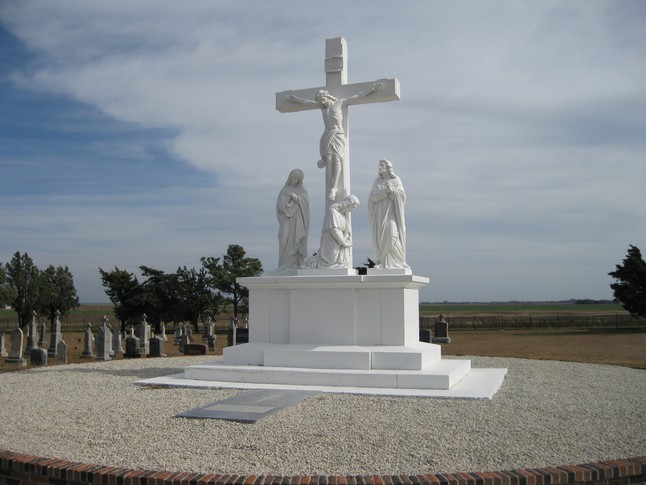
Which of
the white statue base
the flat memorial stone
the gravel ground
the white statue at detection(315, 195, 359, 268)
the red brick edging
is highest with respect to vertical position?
the white statue at detection(315, 195, 359, 268)

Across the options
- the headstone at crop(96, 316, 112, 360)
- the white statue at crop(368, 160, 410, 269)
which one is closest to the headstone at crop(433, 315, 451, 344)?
the headstone at crop(96, 316, 112, 360)

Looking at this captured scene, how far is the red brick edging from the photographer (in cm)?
439

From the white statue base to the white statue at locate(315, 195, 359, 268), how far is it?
29 centimetres

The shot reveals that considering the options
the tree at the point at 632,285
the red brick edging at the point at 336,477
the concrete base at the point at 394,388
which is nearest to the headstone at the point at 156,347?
the concrete base at the point at 394,388

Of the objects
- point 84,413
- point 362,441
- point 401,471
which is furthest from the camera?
point 84,413

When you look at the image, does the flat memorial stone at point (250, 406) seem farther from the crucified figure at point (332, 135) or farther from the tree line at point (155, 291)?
the tree line at point (155, 291)

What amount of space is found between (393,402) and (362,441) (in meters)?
2.13

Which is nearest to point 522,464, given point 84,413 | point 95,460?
point 95,460

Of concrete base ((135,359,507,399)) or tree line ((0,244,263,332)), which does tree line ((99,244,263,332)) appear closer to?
tree line ((0,244,263,332))

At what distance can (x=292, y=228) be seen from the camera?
11.4 meters

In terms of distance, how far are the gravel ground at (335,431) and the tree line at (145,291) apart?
25.5 m

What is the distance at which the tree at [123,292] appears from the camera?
3474 cm

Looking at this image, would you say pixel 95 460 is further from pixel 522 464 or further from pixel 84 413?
pixel 522 464

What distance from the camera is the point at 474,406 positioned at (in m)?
7.78
